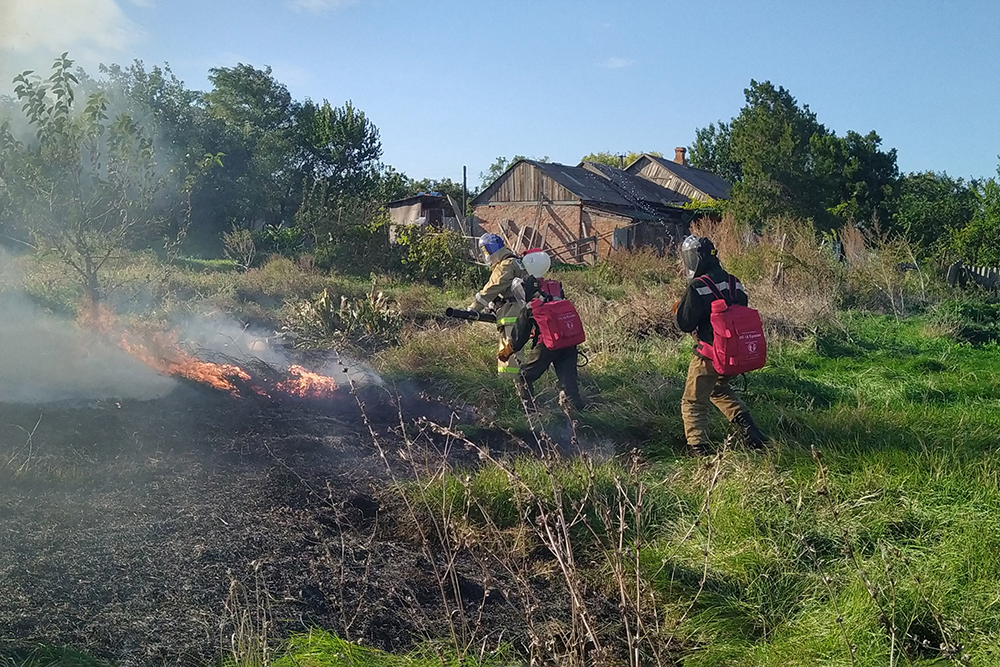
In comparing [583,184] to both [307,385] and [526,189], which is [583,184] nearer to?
[526,189]

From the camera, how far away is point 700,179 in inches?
1635

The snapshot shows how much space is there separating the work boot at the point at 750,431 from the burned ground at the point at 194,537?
2171mm

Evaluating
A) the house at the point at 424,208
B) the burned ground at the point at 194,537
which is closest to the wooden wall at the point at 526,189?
the house at the point at 424,208

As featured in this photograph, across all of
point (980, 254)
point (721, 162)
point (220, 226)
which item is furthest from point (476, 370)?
point (721, 162)

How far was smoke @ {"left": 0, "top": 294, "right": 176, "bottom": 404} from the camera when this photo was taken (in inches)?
251

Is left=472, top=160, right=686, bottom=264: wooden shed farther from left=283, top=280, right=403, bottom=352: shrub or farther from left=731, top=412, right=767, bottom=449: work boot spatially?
left=731, top=412, right=767, bottom=449: work boot

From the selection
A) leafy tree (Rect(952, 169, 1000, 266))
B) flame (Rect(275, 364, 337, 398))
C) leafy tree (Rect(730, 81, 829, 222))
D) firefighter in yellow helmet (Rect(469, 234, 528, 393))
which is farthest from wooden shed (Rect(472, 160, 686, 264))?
flame (Rect(275, 364, 337, 398))

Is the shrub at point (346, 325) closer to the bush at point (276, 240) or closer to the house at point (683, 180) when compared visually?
the bush at point (276, 240)

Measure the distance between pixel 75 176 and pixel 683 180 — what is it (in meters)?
36.0

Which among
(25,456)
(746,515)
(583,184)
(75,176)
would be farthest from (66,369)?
(583,184)

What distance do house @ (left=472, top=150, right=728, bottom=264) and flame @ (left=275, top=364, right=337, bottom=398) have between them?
2065cm

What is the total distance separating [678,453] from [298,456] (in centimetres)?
294

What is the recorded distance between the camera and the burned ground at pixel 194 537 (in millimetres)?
3395

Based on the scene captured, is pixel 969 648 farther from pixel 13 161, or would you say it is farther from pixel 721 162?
pixel 721 162
